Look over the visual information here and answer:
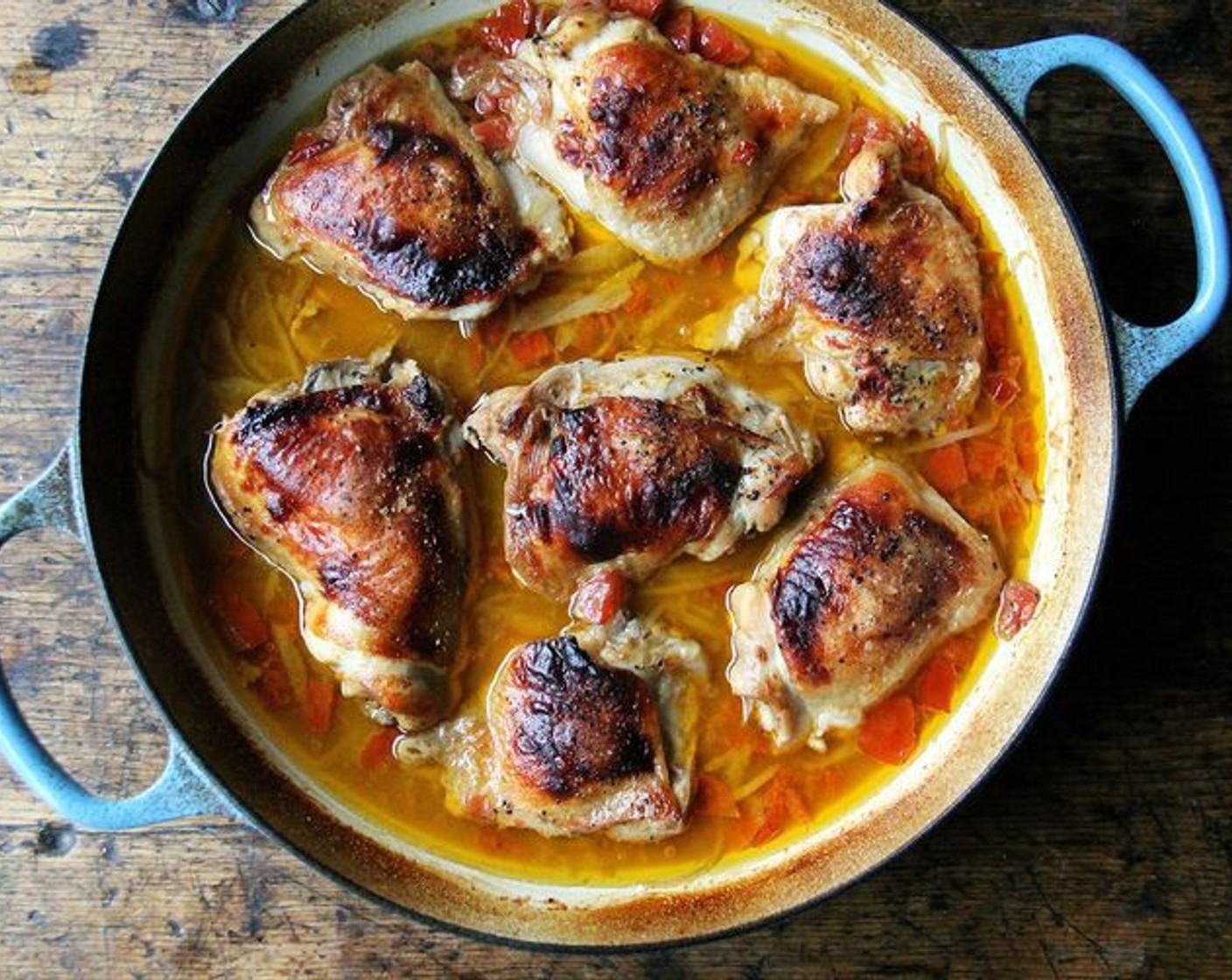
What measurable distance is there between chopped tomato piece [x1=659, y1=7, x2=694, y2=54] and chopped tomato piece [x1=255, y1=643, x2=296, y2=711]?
183cm

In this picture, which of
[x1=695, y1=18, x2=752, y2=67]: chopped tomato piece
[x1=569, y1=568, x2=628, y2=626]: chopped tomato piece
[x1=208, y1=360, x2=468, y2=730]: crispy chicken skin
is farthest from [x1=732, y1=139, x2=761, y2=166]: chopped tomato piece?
[x1=569, y1=568, x2=628, y2=626]: chopped tomato piece

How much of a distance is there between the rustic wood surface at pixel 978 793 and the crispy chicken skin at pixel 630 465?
102cm

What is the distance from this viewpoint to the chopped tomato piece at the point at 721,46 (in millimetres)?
3389

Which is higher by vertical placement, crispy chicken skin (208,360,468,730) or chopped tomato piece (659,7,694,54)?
chopped tomato piece (659,7,694,54)

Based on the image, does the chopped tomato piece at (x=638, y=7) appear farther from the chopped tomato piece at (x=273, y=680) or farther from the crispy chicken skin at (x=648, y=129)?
the chopped tomato piece at (x=273, y=680)

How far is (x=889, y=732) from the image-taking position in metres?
3.38

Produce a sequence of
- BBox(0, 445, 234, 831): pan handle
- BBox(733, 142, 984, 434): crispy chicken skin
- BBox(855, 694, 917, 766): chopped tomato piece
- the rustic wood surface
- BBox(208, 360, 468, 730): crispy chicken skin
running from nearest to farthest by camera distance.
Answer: BBox(0, 445, 234, 831): pan handle
BBox(208, 360, 468, 730): crispy chicken skin
BBox(733, 142, 984, 434): crispy chicken skin
BBox(855, 694, 917, 766): chopped tomato piece
the rustic wood surface

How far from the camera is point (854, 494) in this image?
10.7ft

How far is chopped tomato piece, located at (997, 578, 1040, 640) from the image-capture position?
338 centimetres

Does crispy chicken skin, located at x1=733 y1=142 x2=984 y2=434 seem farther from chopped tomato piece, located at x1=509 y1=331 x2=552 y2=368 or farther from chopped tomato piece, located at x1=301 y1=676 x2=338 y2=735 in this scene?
chopped tomato piece, located at x1=301 y1=676 x2=338 y2=735

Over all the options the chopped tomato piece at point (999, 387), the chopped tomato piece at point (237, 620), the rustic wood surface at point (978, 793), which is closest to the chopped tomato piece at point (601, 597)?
the chopped tomato piece at point (237, 620)

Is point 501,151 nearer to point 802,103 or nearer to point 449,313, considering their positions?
point 449,313

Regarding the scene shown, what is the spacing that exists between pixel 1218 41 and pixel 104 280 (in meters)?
2.91


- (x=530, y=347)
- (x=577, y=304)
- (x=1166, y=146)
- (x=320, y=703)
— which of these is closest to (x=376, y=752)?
(x=320, y=703)
